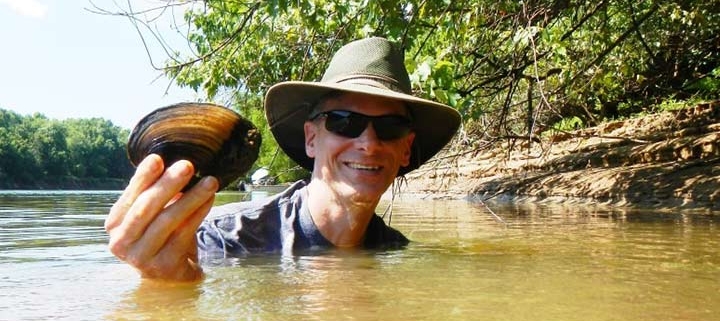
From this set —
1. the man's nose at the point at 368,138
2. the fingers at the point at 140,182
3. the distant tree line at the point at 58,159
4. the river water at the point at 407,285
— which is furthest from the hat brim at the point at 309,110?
the distant tree line at the point at 58,159

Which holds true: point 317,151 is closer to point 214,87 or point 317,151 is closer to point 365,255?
point 365,255

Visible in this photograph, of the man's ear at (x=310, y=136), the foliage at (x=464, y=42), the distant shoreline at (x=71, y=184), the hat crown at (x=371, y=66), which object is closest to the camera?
the hat crown at (x=371, y=66)

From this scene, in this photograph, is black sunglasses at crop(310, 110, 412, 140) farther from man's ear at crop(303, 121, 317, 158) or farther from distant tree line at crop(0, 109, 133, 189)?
distant tree line at crop(0, 109, 133, 189)

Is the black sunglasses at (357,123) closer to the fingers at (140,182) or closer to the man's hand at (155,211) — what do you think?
the man's hand at (155,211)

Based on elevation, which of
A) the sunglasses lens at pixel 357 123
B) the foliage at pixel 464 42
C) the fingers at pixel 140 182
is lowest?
the fingers at pixel 140 182

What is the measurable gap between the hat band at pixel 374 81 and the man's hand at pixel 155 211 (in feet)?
4.01

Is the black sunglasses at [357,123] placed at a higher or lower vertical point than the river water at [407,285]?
higher

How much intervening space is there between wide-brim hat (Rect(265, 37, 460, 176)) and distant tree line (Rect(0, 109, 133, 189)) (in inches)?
3558

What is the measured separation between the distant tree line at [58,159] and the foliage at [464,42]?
86.7 metres

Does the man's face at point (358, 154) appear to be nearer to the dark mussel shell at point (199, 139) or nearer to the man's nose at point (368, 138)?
the man's nose at point (368, 138)

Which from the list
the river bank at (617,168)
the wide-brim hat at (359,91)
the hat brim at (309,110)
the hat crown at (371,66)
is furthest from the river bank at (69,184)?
the hat crown at (371,66)

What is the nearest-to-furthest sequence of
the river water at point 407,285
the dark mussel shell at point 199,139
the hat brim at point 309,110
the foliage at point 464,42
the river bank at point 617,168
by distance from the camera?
the river water at point 407,285 → the dark mussel shell at point 199,139 → the hat brim at point 309,110 → the foliage at point 464,42 → the river bank at point 617,168

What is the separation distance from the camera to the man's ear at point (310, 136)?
3641mm

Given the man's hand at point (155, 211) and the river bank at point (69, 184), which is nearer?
the man's hand at point (155, 211)
